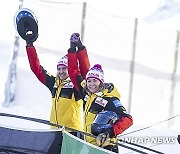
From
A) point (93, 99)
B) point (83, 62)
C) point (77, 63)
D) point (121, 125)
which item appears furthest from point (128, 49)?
point (121, 125)

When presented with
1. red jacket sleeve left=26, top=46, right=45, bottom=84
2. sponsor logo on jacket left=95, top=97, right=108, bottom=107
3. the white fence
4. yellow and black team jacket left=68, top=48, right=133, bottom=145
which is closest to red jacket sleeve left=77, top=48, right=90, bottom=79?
yellow and black team jacket left=68, top=48, right=133, bottom=145

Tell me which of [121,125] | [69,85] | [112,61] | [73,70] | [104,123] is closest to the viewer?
[104,123]

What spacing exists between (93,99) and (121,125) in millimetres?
551

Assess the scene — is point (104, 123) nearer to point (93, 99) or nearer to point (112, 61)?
point (93, 99)

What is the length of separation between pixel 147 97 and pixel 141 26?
1.78 metres

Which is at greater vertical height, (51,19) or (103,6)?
(103,6)

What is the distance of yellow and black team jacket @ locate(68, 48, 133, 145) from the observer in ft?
14.2

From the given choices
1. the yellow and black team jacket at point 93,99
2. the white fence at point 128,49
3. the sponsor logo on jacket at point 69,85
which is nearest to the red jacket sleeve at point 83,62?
the yellow and black team jacket at point 93,99

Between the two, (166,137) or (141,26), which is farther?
(141,26)

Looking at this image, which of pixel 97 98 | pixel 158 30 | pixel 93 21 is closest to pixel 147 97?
pixel 158 30

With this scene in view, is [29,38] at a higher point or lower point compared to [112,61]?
lower

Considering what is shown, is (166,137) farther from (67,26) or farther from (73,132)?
(73,132)

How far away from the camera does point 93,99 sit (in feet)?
15.4

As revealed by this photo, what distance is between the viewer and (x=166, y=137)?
10.7m
